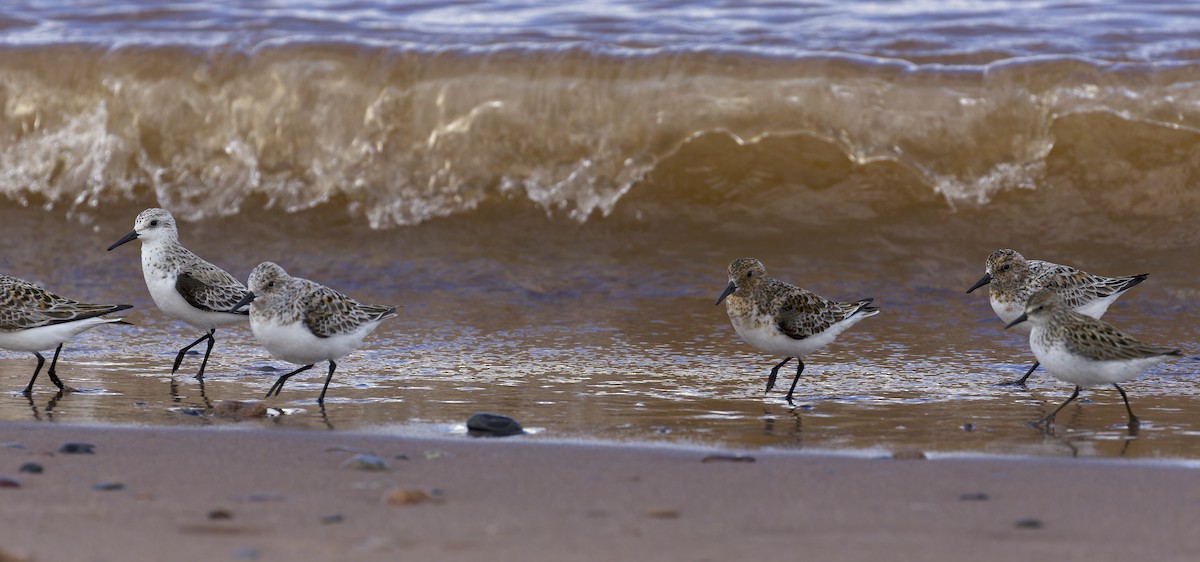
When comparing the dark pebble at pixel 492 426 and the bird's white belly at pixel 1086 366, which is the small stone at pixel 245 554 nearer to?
the dark pebble at pixel 492 426

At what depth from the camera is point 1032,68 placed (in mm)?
11883

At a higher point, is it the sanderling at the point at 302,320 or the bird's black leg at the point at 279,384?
the sanderling at the point at 302,320

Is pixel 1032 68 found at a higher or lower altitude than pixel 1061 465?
higher

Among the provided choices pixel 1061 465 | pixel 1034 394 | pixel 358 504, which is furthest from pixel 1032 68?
pixel 358 504

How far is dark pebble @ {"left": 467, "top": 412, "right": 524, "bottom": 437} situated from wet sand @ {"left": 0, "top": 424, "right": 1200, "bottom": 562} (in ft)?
0.85

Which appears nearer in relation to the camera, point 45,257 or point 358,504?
point 358,504

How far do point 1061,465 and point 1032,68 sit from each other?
23.9ft

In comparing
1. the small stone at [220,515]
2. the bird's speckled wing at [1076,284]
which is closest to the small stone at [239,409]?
the small stone at [220,515]

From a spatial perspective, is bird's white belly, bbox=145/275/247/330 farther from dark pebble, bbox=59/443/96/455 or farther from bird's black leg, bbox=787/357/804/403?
bird's black leg, bbox=787/357/804/403

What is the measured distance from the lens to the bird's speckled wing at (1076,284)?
27.2 feet

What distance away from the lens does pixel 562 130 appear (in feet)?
40.2

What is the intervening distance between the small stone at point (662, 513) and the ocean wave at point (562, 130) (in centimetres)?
725

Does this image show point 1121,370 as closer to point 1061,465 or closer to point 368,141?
point 1061,465

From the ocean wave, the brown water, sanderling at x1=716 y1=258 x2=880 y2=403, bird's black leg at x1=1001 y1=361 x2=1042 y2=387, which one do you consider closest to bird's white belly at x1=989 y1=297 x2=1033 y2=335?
the brown water
